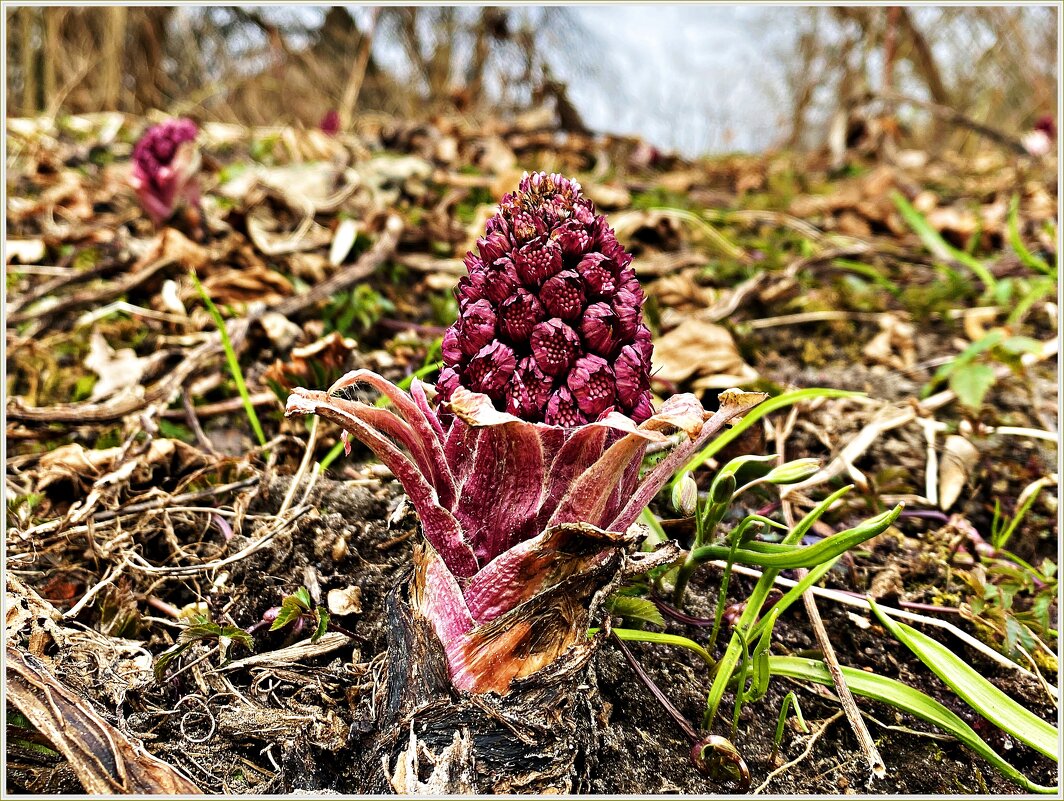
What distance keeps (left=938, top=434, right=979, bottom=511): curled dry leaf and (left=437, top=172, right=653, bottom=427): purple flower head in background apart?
5.02ft

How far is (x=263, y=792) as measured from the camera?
4.89ft

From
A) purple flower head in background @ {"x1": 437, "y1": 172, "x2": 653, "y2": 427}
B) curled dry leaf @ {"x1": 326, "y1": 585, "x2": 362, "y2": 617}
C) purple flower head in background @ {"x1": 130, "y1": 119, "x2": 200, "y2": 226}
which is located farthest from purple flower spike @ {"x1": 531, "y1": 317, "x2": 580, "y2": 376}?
purple flower head in background @ {"x1": 130, "y1": 119, "x2": 200, "y2": 226}

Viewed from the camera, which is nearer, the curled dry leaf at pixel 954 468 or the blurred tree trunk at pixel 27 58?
the curled dry leaf at pixel 954 468

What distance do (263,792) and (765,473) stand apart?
54.6 inches

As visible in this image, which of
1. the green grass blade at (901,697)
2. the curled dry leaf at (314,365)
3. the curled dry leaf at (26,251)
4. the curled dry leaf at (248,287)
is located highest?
the curled dry leaf at (26,251)

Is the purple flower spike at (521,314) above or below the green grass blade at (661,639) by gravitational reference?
above

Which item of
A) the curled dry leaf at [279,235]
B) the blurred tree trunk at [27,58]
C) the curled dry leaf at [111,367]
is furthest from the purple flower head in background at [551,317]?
the blurred tree trunk at [27,58]

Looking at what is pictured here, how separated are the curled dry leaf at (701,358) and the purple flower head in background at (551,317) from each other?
121 centimetres

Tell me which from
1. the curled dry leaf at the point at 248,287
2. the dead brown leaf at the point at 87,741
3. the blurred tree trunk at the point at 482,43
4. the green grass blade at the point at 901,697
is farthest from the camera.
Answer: the blurred tree trunk at the point at 482,43

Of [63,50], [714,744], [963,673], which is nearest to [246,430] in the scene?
[714,744]

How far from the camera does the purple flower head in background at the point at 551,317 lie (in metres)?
1.38

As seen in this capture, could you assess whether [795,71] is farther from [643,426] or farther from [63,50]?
[643,426]

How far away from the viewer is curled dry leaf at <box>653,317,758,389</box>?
264 centimetres

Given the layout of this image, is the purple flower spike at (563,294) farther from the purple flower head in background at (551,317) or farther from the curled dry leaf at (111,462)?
the curled dry leaf at (111,462)
